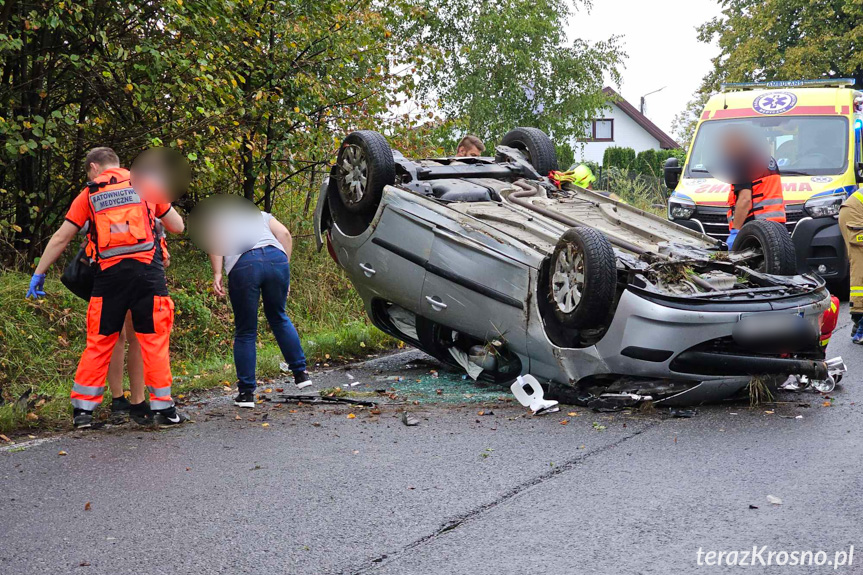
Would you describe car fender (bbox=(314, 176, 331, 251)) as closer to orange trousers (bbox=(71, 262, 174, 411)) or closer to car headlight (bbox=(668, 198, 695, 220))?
orange trousers (bbox=(71, 262, 174, 411))

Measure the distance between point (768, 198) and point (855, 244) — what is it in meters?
0.90

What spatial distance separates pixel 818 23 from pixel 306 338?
91.6ft

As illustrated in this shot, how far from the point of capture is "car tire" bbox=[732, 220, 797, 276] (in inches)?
260

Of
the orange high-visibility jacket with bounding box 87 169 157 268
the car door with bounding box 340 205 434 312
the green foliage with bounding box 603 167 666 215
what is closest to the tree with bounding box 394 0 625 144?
the green foliage with bounding box 603 167 666 215

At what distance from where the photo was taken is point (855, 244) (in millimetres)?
8836

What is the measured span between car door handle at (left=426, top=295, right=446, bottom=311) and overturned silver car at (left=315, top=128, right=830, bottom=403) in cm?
1

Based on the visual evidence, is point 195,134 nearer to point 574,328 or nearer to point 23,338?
point 23,338

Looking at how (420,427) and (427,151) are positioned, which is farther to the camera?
(427,151)

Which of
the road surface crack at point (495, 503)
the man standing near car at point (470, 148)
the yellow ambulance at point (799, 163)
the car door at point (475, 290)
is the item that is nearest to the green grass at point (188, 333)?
the car door at point (475, 290)

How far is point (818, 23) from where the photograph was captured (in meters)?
31.5

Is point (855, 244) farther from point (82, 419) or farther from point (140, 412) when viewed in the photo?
point (82, 419)

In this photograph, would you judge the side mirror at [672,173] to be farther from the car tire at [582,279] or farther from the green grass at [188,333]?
the car tire at [582,279]

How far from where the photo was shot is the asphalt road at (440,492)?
11.9 ft

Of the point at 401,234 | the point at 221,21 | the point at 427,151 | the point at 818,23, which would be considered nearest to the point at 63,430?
the point at 401,234
